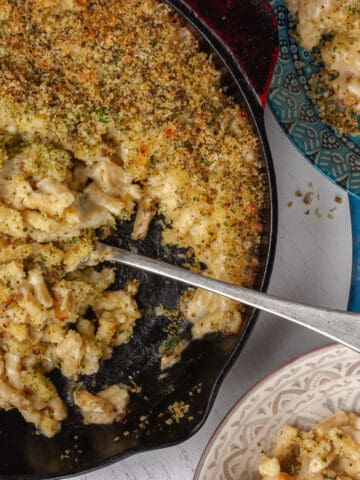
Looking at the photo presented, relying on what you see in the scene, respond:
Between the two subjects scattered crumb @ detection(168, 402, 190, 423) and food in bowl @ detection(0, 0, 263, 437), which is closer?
food in bowl @ detection(0, 0, 263, 437)

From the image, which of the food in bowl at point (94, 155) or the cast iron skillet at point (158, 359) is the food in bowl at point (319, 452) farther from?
the food in bowl at point (94, 155)

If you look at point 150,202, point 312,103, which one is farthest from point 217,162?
point 312,103

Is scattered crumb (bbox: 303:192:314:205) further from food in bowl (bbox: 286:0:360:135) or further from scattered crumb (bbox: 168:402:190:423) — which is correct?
scattered crumb (bbox: 168:402:190:423)

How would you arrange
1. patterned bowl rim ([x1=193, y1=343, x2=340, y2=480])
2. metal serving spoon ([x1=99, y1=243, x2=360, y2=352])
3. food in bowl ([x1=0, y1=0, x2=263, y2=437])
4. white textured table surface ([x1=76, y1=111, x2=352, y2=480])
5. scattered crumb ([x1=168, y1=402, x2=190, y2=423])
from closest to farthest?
metal serving spoon ([x1=99, y1=243, x2=360, y2=352]) < food in bowl ([x1=0, y1=0, x2=263, y2=437]) < patterned bowl rim ([x1=193, y1=343, x2=340, y2=480]) < scattered crumb ([x1=168, y1=402, x2=190, y2=423]) < white textured table surface ([x1=76, y1=111, x2=352, y2=480])

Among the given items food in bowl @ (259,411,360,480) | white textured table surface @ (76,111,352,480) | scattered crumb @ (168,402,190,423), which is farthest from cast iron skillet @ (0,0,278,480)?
food in bowl @ (259,411,360,480)

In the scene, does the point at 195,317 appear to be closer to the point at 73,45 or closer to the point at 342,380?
the point at 342,380
